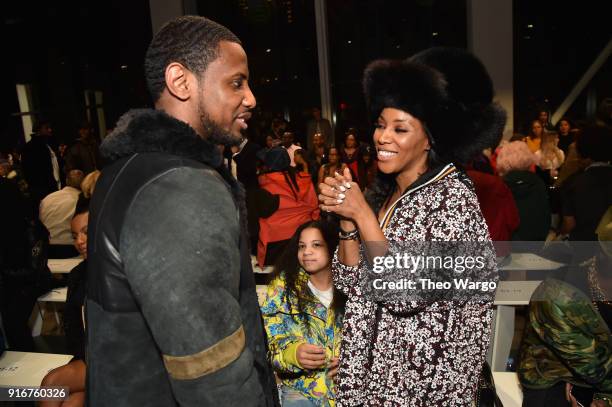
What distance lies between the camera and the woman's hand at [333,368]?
7.61ft

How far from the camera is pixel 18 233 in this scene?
12.0ft

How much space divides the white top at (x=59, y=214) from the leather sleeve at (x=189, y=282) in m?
4.50

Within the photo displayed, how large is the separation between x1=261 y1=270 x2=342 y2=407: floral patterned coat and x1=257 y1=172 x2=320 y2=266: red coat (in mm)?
1970

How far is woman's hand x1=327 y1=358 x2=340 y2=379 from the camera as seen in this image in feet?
7.61

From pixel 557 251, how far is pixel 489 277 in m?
2.87

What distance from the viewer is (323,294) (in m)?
2.48

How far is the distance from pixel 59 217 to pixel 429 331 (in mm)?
4435

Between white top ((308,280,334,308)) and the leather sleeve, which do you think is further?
white top ((308,280,334,308))

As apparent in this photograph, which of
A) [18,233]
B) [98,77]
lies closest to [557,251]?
[18,233]

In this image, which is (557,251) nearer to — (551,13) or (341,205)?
(341,205)

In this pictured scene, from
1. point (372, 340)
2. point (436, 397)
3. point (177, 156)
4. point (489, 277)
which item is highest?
point (177, 156)

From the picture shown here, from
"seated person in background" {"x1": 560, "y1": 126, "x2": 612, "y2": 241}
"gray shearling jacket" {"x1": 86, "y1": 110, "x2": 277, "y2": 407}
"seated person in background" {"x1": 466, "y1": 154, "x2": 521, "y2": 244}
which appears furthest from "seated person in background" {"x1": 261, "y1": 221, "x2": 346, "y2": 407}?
"seated person in background" {"x1": 560, "y1": 126, "x2": 612, "y2": 241}

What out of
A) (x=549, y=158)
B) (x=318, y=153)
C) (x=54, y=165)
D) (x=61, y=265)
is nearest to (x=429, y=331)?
(x=61, y=265)

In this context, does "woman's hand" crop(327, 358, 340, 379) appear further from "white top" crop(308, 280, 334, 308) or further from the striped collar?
the striped collar
